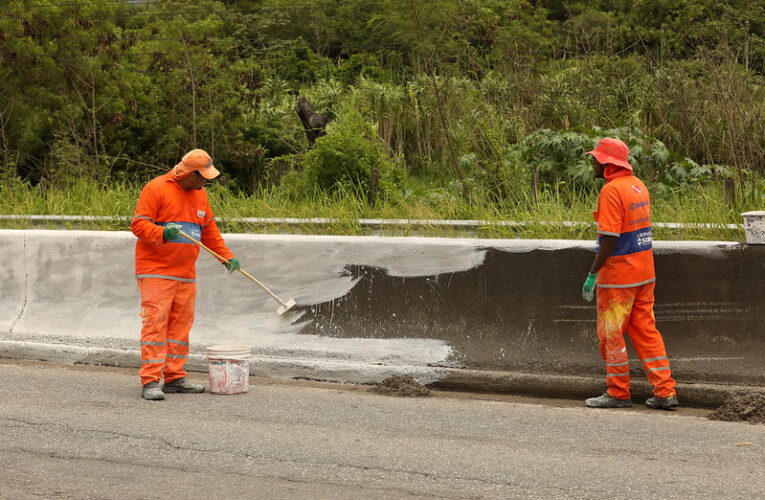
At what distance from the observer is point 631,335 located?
719 cm

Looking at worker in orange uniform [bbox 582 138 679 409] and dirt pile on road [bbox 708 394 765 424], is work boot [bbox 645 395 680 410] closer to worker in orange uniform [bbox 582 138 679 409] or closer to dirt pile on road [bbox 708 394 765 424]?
worker in orange uniform [bbox 582 138 679 409]

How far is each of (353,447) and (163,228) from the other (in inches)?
93.7

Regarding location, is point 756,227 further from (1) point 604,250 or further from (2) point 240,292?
(2) point 240,292

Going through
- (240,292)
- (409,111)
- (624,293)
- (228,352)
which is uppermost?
(409,111)

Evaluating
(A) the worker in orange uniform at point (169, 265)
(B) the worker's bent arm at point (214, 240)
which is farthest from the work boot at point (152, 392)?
(B) the worker's bent arm at point (214, 240)

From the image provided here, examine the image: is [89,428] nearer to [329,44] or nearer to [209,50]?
[209,50]

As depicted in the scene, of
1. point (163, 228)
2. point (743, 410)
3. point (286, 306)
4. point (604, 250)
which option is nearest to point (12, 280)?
point (163, 228)

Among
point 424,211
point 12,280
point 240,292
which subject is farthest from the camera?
point 424,211

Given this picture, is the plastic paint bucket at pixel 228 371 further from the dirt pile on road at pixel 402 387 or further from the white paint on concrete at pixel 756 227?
the white paint on concrete at pixel 756 227

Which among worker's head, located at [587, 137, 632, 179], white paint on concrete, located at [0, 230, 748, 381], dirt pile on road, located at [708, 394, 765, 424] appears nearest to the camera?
dirt pile on road, located at [708, 394, 765, 424]

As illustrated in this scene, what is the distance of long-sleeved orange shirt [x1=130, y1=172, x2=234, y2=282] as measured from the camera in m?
7.49

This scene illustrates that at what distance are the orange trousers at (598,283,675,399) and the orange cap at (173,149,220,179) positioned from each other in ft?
9.46

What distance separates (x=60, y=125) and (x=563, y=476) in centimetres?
1774

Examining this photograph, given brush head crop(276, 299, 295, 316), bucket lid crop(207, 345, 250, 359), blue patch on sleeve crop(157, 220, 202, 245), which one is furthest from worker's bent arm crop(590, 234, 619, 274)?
blue patch on sleeve crop(157, 220, 202, 245)
